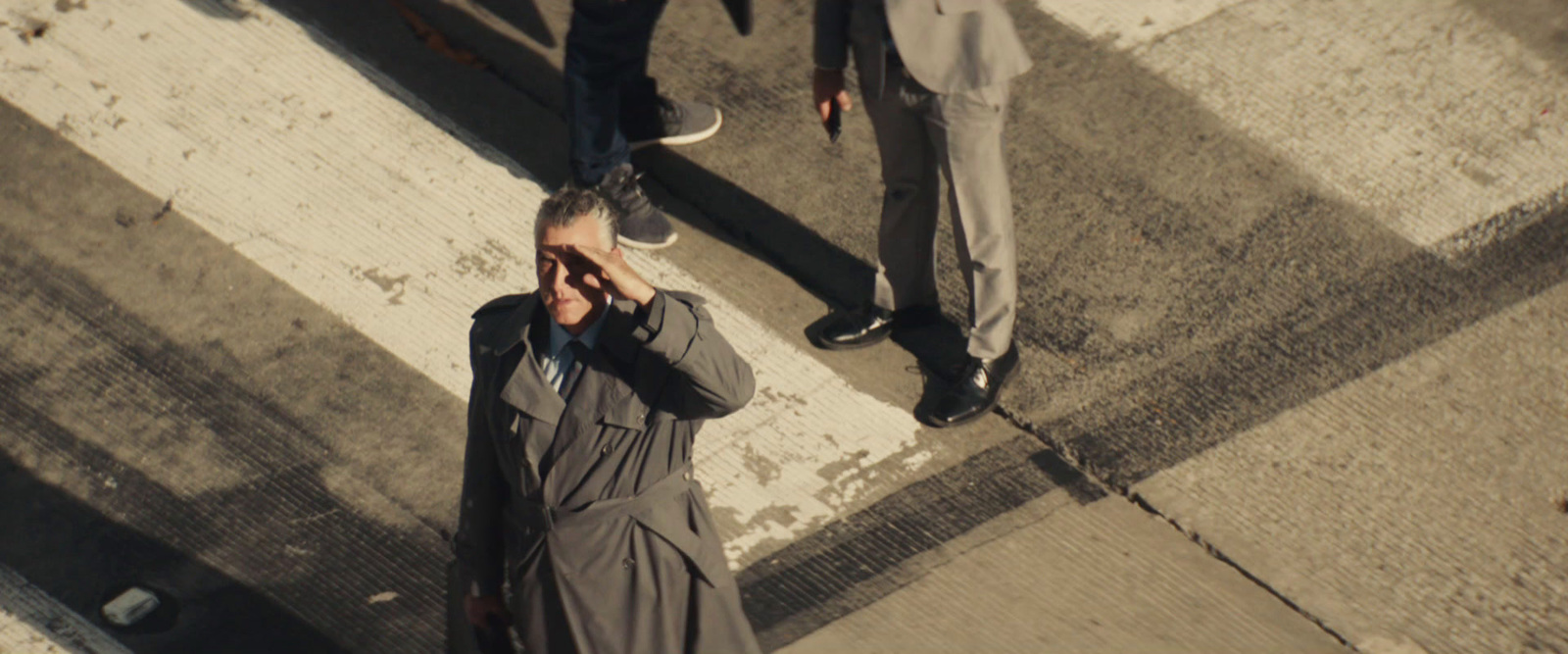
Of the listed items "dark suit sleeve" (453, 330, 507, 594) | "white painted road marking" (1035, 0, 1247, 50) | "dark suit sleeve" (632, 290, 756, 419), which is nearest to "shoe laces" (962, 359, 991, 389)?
"dark suit sleeve" (632, 290, 756, 419)

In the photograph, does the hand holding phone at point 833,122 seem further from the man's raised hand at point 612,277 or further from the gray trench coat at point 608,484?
the man's raised hand at point 612,277

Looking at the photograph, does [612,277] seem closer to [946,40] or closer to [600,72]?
[946,40]

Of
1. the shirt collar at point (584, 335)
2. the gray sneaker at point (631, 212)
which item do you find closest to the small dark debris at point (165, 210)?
the gray sneaker at point (631, 212)

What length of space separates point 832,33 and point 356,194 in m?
2.21

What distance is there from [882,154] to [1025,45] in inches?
80.5

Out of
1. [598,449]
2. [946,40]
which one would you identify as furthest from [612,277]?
→ [946,40]

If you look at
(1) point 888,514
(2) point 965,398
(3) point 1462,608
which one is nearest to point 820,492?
(1) point 888,514

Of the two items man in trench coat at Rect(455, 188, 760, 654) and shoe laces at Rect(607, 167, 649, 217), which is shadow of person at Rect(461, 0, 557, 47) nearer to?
shoe laces at Rect(607, 167, 649, 217)

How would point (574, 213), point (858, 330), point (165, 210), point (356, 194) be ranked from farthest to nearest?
point (356, 194) → point (165, 210) → point (858, 330) → point (574, 213)

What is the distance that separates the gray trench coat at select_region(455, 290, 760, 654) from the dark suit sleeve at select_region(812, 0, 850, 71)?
1952 millimetres

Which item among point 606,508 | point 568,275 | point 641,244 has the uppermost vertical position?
point 568,275

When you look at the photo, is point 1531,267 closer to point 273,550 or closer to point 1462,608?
point 1462,608

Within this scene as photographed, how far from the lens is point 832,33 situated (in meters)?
5.16

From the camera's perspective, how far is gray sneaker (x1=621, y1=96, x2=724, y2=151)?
6.50m
